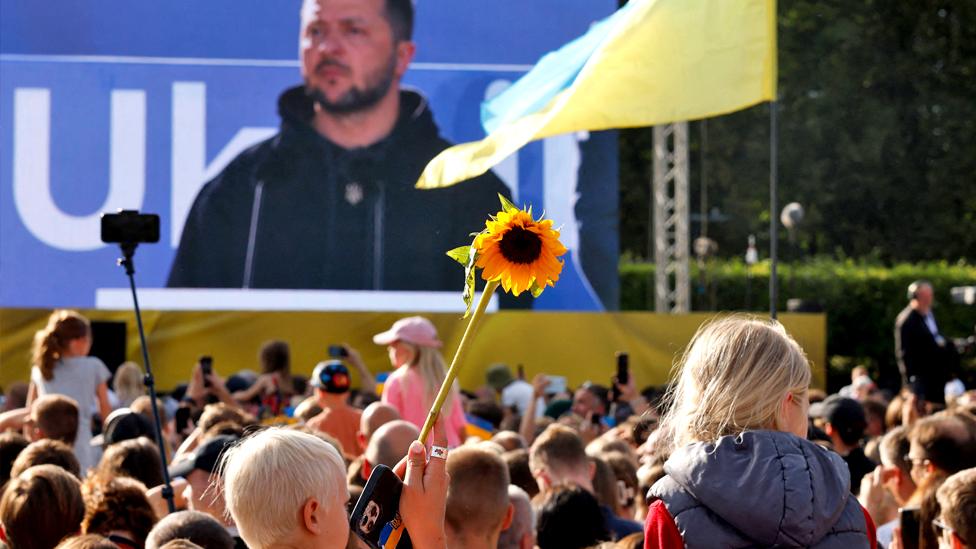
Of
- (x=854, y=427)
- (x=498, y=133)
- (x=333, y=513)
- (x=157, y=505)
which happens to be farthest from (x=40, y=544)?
(x=854, y=427)

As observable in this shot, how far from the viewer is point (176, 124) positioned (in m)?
14.7

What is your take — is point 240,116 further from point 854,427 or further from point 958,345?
point 854,427

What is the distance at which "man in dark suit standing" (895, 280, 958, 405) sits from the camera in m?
12.5

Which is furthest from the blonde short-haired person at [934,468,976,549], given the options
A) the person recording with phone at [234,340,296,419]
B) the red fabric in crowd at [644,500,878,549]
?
the person recording with phone at [234,340,296,419]

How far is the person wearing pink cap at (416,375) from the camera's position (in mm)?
6914

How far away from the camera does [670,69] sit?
6.75m

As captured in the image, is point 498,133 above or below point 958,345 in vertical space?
above

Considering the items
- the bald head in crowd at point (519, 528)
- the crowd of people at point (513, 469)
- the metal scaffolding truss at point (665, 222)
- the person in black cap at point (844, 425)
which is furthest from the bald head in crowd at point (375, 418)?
the metal scaffolding truss at point (665, 222)

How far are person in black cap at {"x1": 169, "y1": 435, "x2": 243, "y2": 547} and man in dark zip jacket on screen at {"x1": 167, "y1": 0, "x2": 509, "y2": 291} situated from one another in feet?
32.0

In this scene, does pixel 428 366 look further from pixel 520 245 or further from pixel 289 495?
pixel 520 245

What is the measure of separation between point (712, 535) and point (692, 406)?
262 mm

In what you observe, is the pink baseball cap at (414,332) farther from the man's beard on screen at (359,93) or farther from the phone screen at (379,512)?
the man's beard on screen at (359,93)

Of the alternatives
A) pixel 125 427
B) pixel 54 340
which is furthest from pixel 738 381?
pixel 54 340

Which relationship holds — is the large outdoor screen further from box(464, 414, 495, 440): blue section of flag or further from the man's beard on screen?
box(464, 414, 495, 440): blue section of flag
